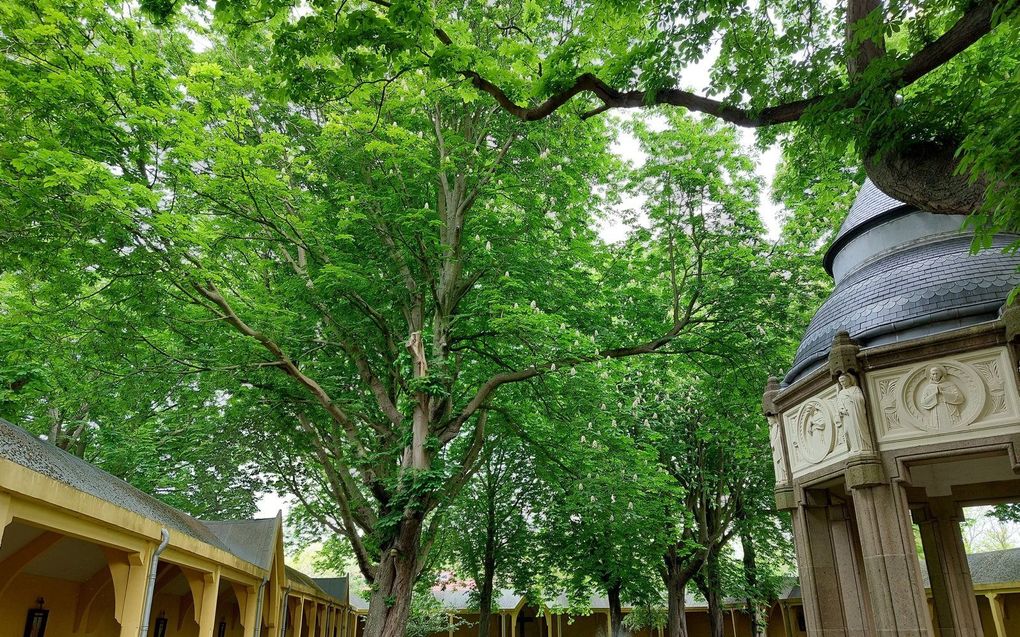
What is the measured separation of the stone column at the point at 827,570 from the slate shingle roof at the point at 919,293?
210 centimetres

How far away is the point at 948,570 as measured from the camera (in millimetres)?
9906

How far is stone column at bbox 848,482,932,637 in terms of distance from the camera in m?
7.34

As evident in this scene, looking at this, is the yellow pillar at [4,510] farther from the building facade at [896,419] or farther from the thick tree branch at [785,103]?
the building facade at [896,419]

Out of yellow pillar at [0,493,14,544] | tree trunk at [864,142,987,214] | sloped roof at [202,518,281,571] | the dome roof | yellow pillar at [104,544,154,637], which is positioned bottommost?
yellow pillar at [104,544,154,637]

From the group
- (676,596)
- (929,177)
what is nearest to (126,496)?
(929,177)

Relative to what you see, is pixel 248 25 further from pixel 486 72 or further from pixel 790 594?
pixel 790 594

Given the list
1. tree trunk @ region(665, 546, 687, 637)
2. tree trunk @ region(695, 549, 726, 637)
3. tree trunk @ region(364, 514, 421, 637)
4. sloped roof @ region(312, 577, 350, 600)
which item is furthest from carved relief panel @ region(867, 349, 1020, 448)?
sloped roof @ region(312, 577, 350, 600)

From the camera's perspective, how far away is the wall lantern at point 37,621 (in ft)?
30.0

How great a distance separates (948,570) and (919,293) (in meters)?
4.47

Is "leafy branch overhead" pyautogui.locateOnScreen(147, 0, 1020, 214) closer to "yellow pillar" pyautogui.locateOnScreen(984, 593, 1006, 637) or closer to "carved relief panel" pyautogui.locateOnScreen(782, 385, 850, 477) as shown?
"carved relief panel" pyautogui.locateOnScreen(782, 385, 850, 477)

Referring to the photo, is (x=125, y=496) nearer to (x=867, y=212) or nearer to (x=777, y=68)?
(x=777, y=68)

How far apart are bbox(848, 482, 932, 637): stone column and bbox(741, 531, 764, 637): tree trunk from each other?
1564cm

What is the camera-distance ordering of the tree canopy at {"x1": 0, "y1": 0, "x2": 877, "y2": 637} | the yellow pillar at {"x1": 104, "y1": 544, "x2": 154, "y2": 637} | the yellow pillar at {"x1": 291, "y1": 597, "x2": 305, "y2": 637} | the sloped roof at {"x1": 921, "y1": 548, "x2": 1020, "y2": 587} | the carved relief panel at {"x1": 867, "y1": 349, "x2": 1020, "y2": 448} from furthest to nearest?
the sloped roof at {"x1": 921, "y1": 548, "x2": 1020, "y2": 587}
the yellow pillar at {"x1": 291, "y1": 597, "x2": 305, "y2": 637}
the tree canopy at {"x1": 0, "y1": 0, "x2": 877, "y2": 637}
the yellow pillar at {"x1": 104, "y1": 544, "x2": 154, "y2": 637}
the carved relief panel at {"x1": 867, "y1": 349, "x2": 1020, "y2": 448}

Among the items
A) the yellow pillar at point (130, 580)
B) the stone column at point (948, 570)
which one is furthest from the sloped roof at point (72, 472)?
the stone column at point (948, 570)
